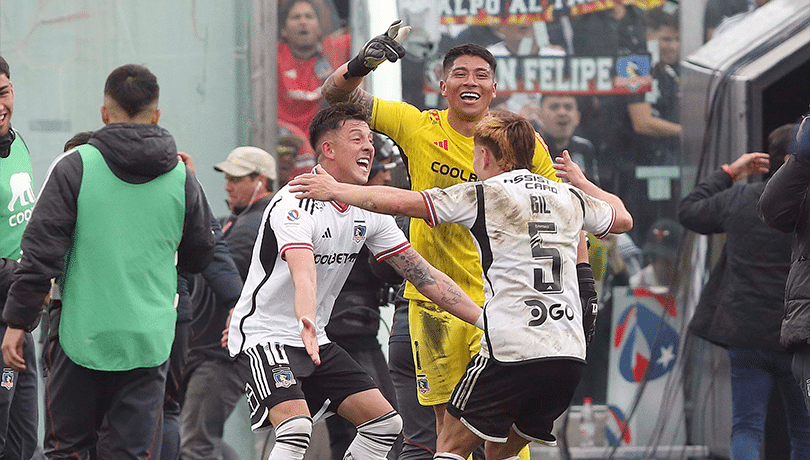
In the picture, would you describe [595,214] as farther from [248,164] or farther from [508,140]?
[248,164]

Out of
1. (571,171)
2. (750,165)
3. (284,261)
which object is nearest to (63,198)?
(284,261)

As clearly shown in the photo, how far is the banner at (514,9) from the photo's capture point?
29.4 feet

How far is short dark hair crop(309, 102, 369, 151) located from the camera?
5316 mm

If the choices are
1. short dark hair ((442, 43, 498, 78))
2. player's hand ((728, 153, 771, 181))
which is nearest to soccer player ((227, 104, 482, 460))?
short dark hair ((442, 43, 498, 78))

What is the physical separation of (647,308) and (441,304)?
4242 millimetres

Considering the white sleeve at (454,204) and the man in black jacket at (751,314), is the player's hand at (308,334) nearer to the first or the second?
the white sleeve at (454,204)

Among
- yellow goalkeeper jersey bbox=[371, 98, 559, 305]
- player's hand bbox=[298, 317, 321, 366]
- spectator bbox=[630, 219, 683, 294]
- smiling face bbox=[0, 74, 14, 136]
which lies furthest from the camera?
spectator bbox=[630, 219, 683, 294]

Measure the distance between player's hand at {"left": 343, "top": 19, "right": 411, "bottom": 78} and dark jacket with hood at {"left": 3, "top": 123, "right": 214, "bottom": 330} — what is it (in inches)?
36.2

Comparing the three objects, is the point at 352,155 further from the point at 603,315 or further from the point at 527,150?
the point at 603,315

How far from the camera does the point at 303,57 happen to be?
28.9ft

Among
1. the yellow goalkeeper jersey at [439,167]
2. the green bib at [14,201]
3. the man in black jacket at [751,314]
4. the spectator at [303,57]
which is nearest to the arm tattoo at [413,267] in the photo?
the yellow goalkeeper jersey at [439,167]

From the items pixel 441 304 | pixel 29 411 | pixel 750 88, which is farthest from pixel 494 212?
pixel 750 88

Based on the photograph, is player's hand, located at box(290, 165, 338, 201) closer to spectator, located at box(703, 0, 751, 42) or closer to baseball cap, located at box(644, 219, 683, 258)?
baseball cap, located at box(644, 219, 683, 258)

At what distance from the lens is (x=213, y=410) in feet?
24.2
